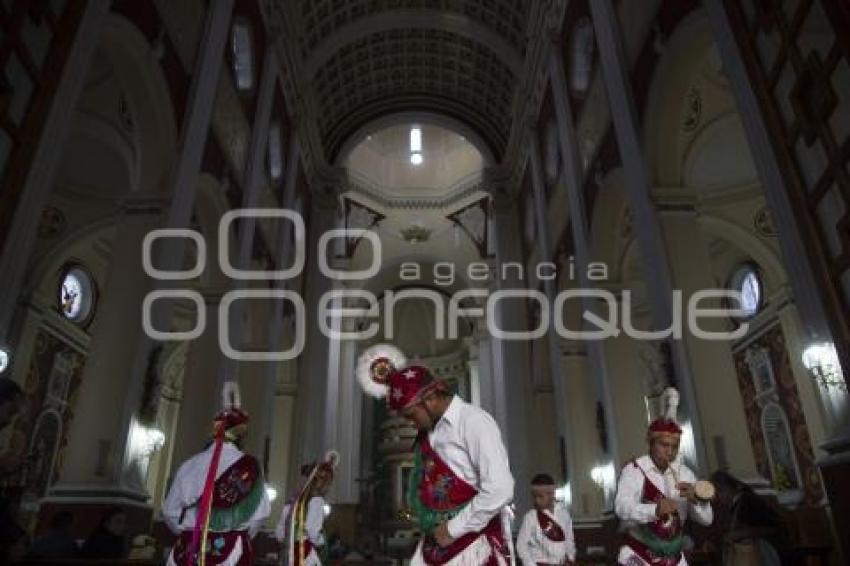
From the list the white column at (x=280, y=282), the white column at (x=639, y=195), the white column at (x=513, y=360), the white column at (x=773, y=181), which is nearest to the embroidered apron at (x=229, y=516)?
the white column at (x=773, y=181)

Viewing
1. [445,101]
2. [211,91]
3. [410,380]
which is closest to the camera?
[410,380]

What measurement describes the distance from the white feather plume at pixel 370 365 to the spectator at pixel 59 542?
13.6 feet

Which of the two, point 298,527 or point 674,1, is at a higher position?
point 674,1

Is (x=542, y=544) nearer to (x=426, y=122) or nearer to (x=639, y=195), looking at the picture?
(x=639, y=195)

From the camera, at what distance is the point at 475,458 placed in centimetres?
253

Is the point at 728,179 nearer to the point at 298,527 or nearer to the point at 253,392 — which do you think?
the point at 253,392

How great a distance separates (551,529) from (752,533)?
1.98m

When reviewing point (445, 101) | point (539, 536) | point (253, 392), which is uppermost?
point (445, 101)

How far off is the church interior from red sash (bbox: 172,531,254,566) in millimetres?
956

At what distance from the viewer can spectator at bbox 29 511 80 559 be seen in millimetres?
5523

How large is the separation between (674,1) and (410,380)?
290 inches

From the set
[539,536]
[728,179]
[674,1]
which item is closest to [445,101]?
[728,179]

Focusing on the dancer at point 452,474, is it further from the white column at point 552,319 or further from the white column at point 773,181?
the white column at point 552,319

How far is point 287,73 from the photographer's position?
1513 cm
